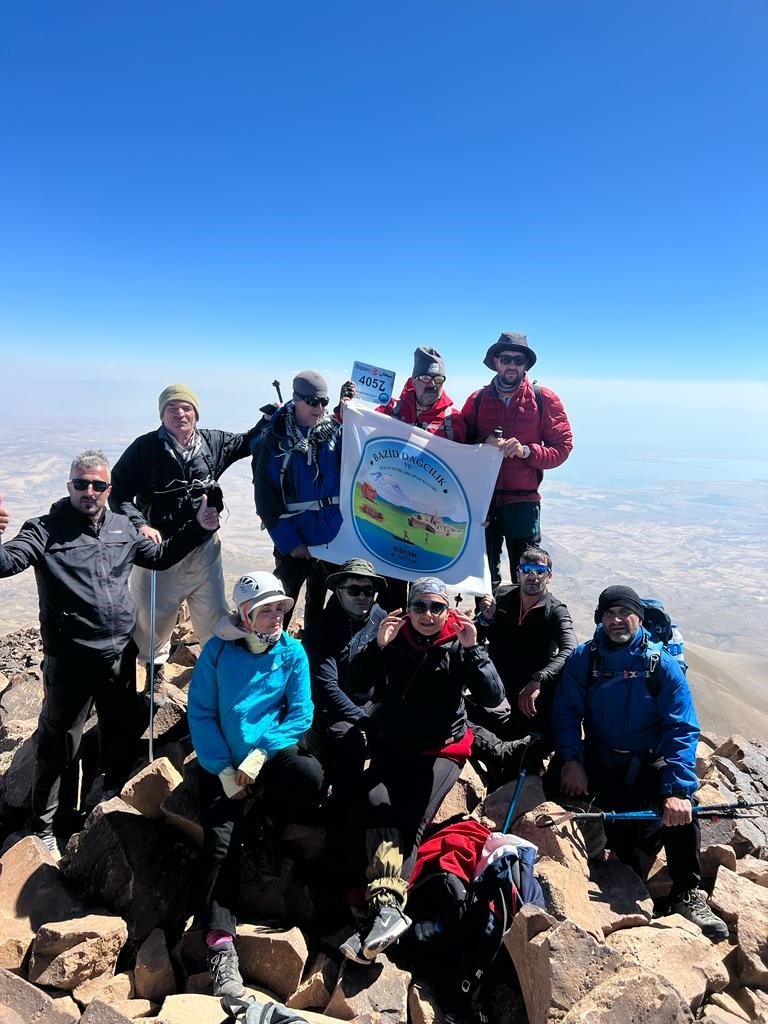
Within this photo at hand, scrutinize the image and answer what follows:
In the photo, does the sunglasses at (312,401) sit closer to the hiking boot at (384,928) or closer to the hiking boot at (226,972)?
the hiking boot at (384,928)

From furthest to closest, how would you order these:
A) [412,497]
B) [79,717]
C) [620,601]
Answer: [412,497]
[620,601]
[79,717]

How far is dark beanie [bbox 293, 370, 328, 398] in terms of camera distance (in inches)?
→ 307

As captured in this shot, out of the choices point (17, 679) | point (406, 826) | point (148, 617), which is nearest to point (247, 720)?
point (406, 826)

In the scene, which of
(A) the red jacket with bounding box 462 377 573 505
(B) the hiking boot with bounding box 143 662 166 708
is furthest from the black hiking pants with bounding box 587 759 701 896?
(B) the hiking boot with bounding box 143 662 166 708

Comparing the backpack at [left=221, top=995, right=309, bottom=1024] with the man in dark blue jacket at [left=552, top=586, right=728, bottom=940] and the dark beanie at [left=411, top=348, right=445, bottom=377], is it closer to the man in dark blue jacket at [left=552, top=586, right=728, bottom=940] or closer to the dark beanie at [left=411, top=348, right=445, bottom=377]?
the man in dark blue jacket at [left=552, top=586, right=728, bottom=940]

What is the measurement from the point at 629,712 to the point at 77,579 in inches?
249

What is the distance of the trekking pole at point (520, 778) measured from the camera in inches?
242

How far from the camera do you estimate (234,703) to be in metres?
5.41

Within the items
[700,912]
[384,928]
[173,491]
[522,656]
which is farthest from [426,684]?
[173,491]

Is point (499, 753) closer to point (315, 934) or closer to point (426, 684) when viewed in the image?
point (426, 684)

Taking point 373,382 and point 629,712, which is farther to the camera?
point 373,382

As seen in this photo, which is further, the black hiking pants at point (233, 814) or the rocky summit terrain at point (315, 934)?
the black hiking pants at point (233, 814)

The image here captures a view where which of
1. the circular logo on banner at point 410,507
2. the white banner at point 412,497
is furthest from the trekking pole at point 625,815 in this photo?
the circular logo on banner at point 410,507

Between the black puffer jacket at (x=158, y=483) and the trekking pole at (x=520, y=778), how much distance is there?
17.5 ft
